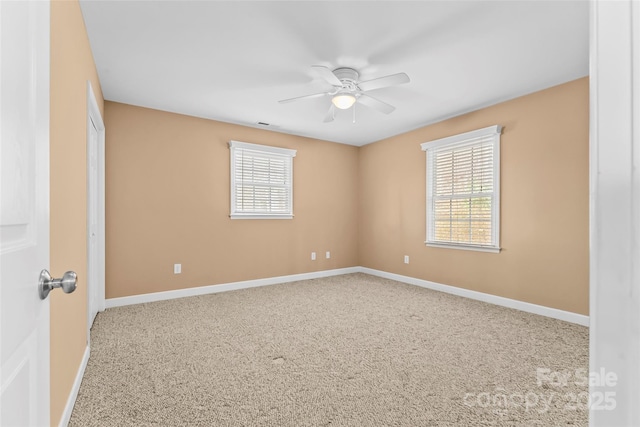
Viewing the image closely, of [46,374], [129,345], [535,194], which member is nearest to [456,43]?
[535,194]

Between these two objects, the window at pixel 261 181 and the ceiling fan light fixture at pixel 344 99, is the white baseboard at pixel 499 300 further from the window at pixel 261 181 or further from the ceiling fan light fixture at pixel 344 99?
the ceiling fan light fixture at pixel 344 99

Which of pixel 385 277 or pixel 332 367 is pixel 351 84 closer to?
pixel 332 367

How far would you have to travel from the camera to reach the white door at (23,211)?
1.98 ft

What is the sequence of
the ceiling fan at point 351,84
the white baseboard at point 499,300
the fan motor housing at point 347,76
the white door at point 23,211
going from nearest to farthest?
the white door at point 23,211
the ceiling fan at point 351,84
the fan motor housing at point 347,76
the white baseboard at point 499,300

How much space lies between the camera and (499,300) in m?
3.90

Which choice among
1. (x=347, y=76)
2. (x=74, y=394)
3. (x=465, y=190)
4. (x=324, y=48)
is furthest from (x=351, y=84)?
(x=74, y=394)

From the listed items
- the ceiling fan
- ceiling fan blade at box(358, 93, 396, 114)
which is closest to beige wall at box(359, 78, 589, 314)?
ceiling fan blade at box(358, 93, 396, 114)

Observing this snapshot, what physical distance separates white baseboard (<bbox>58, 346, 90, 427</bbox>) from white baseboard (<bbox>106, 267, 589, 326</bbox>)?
1637mm

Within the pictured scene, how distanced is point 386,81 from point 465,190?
7.13ft

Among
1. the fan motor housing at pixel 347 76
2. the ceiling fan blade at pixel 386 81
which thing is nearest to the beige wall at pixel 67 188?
the fan motor housing at pixel 347 76

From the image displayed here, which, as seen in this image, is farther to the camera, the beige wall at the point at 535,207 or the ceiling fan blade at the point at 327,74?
the beige wall at the point at 535,207

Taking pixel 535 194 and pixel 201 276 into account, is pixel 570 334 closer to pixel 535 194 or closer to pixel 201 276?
pixel 535 194

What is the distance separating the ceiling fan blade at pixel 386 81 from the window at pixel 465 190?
1.82 metres

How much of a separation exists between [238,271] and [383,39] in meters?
3.53
